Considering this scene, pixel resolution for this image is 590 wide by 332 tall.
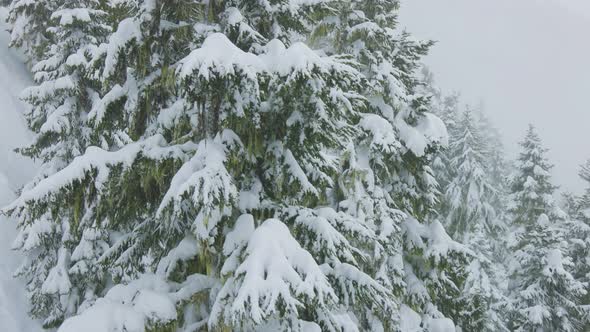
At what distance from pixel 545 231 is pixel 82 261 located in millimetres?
18619

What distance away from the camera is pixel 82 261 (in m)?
13.9

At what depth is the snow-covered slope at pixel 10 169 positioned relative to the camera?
18.2m

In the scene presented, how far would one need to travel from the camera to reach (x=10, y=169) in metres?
24.3

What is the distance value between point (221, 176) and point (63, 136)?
36.6ft

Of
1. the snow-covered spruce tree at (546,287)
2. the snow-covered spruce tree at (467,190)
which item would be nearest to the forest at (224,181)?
the snow-covered spruce tree at (546,287)

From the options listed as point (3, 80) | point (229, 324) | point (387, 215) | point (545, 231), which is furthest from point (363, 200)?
point (3, 80)

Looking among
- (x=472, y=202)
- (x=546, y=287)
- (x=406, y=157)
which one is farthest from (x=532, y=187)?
(x=406, y=157)

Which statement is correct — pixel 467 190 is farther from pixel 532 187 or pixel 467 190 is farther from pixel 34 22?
pixel 34 22

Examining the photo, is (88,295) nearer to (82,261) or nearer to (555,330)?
(82,261)

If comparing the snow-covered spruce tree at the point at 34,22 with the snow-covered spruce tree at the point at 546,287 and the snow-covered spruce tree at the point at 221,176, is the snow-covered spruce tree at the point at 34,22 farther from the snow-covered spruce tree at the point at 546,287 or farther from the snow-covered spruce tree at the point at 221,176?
the snow-covered spruce tree at the point at 546,287

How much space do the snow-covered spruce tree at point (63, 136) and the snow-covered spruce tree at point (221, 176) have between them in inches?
309

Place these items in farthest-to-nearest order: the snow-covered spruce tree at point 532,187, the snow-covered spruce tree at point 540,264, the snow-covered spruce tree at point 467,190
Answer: the snow-covered spruce tree at point 467,190, the snow-covered spruce tree at point 532,187, the snow-covered spruce tree at point 540,264

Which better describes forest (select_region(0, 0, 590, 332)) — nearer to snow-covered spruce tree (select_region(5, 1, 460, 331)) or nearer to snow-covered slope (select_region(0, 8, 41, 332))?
snow-covered spruce tree (select_region(5, 1, 460, 331))

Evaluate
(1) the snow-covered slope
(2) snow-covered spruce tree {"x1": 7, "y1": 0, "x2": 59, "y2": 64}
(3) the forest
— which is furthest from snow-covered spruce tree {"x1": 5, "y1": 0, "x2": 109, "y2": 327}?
(3) the forest
